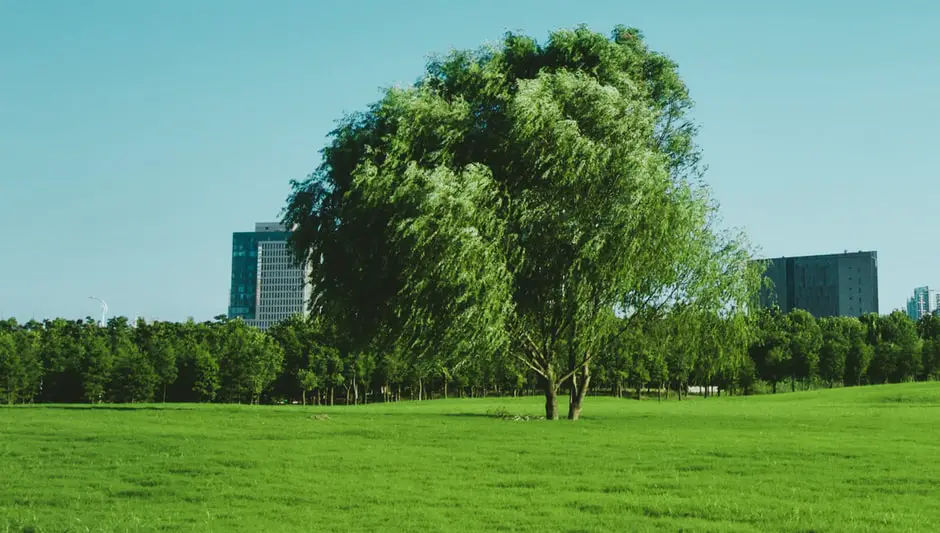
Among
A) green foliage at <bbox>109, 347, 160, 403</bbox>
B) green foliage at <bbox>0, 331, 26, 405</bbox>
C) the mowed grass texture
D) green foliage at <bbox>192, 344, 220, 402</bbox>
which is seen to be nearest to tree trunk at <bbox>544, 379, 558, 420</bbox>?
the mowed grass texture

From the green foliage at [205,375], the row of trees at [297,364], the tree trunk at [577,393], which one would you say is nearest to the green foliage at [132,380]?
the row of trees at [297,364]

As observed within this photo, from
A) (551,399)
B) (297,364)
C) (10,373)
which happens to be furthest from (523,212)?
(297,364)

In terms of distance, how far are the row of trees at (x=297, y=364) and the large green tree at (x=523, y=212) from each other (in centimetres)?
4249

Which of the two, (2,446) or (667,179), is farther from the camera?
(667,179)

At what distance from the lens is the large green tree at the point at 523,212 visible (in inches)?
1264

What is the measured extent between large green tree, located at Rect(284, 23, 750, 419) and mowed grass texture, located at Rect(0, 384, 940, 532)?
5.89 meters

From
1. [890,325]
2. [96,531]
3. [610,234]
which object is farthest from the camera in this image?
[890,325]

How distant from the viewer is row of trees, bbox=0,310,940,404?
293ft

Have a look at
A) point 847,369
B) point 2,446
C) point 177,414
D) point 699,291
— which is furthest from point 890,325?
point 2,446

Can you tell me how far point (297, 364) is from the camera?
10275cm

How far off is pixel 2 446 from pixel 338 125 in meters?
19.6

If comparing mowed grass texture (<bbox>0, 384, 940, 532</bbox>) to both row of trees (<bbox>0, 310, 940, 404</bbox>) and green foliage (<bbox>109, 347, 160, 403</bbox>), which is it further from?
green foliage (<bbox>109, 347, 160, 403</bbox>)

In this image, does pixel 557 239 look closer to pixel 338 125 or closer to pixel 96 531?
pixel 338 125

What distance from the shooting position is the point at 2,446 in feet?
80.3
